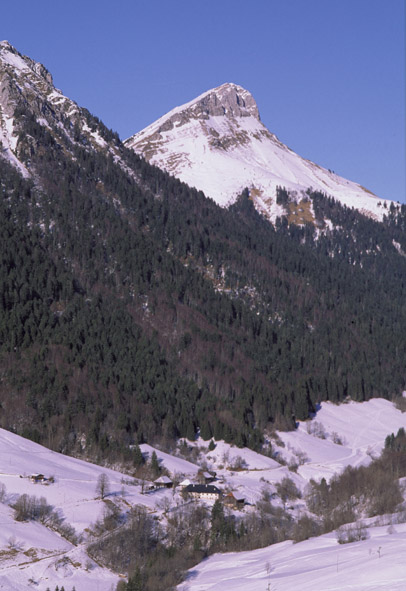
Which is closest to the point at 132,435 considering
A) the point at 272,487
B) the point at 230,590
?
the point at 272,487

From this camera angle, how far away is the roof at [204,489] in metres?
128

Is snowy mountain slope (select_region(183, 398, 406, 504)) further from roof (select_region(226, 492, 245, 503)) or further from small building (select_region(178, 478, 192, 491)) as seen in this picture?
small building (select_region(178, 478, 192, 491))

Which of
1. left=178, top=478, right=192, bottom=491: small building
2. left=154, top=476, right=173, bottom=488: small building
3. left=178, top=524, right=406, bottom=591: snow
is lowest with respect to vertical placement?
left=178, top=524, right=406, bottom=591: snow

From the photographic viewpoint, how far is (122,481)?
134 meters

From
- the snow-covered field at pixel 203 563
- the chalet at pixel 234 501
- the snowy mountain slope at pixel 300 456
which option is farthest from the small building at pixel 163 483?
the snowy mountain slope at pixel 300 456

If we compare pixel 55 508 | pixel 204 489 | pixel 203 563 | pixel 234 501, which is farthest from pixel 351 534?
pixel 55 508

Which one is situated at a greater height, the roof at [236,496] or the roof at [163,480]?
the roof at [163,480]

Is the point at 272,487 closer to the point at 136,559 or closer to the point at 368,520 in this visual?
the point at 368,520

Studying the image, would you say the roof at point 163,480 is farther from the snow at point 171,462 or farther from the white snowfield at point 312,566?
the white snowfield at point 312,566

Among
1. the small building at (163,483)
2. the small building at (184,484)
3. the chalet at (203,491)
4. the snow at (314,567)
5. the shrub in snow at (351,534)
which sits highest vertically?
the small building at (163,483)

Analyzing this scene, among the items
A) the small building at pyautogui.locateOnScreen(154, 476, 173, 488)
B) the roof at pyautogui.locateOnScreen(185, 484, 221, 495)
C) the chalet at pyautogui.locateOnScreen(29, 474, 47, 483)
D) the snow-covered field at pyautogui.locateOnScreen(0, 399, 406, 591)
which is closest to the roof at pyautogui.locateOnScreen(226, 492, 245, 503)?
the roof at pyautogui.locateOnScreen(185, 484, 221, 495)

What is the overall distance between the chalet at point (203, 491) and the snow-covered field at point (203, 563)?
3.59 meters

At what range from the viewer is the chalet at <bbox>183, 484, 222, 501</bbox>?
12744cm

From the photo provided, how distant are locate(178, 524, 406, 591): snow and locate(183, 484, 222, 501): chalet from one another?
24455mm
